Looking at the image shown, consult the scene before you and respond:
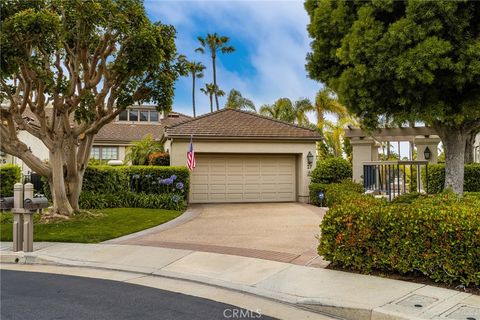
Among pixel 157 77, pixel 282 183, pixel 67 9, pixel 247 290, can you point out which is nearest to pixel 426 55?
pixel 247 290

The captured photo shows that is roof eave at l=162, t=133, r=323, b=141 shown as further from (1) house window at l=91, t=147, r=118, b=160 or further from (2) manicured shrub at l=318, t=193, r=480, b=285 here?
(2) manicured shrub at l=318, t=193, r=480, b=285

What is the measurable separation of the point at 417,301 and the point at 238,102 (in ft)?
99.9

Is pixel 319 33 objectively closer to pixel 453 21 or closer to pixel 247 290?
pixel 453 21

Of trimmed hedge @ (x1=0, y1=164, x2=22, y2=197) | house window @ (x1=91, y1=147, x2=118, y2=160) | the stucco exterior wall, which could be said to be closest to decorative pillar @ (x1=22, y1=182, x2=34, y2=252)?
the stucco exterior wall

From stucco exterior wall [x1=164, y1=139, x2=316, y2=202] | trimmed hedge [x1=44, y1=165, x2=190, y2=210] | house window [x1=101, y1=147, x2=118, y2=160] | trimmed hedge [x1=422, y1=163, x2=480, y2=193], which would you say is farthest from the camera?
house window [x1=101, y1=147, x2=118, y2=160]

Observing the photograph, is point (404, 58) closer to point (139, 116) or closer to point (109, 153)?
point (109, 153)

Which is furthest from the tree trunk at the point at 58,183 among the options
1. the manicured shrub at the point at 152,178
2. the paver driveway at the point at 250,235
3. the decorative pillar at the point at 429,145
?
the decorative pillar at the point at 429,145

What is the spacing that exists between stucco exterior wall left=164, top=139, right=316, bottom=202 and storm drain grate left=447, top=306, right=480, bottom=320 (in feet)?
48.2

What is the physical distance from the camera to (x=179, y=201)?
16734mm

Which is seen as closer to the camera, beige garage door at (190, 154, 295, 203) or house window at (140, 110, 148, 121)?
beige garage door at (190, 154, 295, 203)

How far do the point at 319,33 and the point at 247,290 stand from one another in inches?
A: 240

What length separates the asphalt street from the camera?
5.07 metres

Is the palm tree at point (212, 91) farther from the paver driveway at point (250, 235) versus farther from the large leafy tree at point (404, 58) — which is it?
the large leafy tree at point (404, 58)

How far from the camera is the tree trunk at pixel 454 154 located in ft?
32.1
